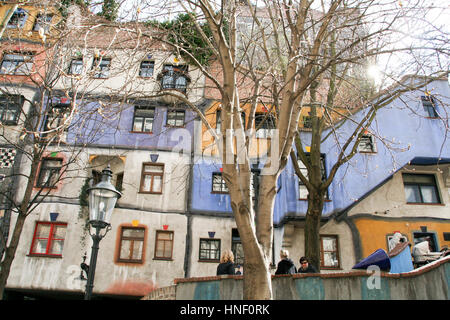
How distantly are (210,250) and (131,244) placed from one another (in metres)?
3.23

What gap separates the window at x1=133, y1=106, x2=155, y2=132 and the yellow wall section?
10.0 meters

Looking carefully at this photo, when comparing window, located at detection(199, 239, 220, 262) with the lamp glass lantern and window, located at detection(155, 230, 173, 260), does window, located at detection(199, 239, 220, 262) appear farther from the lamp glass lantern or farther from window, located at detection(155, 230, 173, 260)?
the lamp glass lantern

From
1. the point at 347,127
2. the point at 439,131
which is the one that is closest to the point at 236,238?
the point at 347,127

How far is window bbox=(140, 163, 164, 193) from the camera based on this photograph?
52.1 feet

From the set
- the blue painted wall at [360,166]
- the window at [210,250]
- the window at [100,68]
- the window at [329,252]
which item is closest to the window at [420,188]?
the blue painted wall at [360,166]

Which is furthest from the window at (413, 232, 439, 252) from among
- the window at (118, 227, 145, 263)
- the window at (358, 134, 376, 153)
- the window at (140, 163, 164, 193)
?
the window at (118, 227, 145, 263)

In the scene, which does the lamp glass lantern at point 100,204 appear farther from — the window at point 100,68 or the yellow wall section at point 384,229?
the yellow wall section at point 384,229

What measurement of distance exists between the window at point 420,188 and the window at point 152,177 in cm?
1065

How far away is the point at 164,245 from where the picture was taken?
49.2ft

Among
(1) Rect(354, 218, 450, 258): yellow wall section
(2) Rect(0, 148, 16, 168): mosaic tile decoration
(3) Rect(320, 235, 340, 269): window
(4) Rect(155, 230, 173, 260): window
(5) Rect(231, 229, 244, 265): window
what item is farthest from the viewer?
(2) Rect(0, 148, 16, 168): mosaic tile decoration

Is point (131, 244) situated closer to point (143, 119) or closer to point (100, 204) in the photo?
point (143, 119)

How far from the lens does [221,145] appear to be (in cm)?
602
